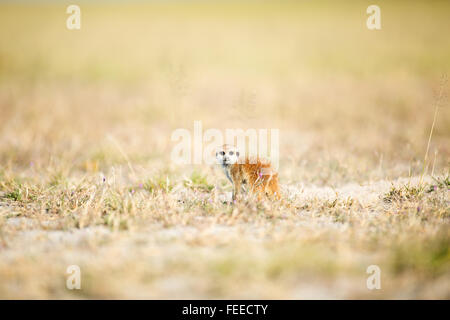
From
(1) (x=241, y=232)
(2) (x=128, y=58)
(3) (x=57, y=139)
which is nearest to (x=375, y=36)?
(2) (x=128, y=58)

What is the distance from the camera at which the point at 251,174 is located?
4.51 metres

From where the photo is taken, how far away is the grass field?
2.98 metres

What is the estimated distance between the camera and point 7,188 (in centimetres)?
493

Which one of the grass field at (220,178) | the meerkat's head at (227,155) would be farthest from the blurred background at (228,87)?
the meerkat's head at (227,155)

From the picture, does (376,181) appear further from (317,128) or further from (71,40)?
(71,40)

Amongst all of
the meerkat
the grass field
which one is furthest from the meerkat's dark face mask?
the grass field

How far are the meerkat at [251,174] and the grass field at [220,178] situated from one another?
0.24 metres

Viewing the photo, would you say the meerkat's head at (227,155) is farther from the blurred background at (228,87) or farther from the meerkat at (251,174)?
the blurred background at (228,87)

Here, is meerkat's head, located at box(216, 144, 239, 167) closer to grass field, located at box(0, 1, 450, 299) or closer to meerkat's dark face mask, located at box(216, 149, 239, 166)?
meerkat's dark face mask, located at box(216, 149, 239, 166)

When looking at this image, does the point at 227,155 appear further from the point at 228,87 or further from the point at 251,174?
the point at 228,87

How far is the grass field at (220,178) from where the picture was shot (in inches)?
117

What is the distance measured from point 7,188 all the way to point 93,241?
227 centimetres

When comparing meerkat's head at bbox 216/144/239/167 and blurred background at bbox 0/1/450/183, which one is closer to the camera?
meerkat's head at bbox 216/144/239/167

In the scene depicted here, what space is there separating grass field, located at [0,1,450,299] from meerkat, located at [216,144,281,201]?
0.78ft
